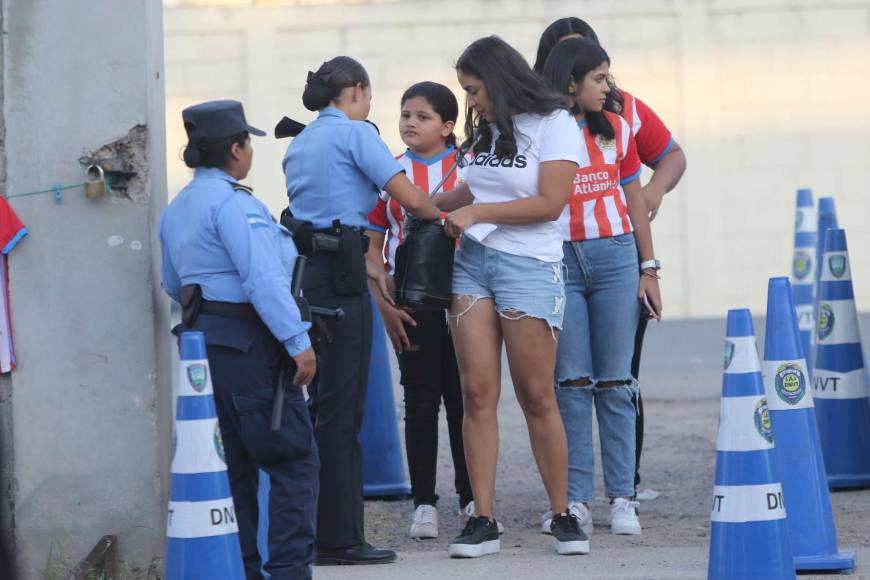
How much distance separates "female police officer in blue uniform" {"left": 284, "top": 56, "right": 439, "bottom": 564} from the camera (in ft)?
17.3

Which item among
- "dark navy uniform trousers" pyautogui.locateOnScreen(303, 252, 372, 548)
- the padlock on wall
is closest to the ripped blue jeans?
"dark navy uniform trousers" pyautogui.locateOnScreen(303, 252, 372, 548)

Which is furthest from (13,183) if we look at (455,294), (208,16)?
(208,16)

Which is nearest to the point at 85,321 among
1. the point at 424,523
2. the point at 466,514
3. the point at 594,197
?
the point at 424,523

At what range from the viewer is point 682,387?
34.3 feet

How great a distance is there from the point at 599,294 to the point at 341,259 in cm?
107

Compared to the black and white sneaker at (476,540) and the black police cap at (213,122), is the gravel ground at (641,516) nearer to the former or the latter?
the black and white sneaker at (476,540)

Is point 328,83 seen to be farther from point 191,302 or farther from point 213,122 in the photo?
point 191,302

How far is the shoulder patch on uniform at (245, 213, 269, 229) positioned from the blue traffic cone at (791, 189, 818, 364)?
5.37 m

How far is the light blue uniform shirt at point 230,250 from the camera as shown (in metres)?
4.46

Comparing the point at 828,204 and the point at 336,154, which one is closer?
the point at 336,154

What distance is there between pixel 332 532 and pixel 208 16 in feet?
28.0

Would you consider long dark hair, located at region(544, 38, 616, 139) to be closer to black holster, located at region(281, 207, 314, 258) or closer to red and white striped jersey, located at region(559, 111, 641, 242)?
red and white striped jersey, located at region(559, 111, 641, 242)

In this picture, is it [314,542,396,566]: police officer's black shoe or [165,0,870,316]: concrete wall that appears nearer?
[314,542,396,566]: police officer's black shoe

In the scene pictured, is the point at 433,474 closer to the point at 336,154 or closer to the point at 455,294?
the point at 455,294
